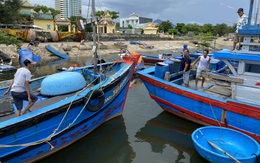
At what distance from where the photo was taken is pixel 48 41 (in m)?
36.2

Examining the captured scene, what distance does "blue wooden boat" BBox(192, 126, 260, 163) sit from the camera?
558 cm

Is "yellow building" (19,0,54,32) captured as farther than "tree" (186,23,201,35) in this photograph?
No

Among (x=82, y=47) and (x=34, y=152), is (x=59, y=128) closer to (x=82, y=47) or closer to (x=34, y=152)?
(x=34, y=152)

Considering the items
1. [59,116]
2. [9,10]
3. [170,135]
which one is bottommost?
[170,135]

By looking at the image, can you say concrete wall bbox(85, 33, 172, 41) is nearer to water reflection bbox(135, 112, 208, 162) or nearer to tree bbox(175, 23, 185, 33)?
tree bbox(175, 23, 185, 33)

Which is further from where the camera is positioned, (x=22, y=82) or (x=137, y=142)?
(x=137, y=142)

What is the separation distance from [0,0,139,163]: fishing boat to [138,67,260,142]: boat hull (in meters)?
1.48

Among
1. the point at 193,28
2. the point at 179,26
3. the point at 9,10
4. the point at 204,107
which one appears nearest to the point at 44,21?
the point at 9,10

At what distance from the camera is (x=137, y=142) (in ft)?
24.5

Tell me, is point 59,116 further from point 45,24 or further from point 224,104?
point 45,24

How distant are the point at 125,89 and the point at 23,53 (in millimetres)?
5481

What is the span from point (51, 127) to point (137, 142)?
303 centimetres

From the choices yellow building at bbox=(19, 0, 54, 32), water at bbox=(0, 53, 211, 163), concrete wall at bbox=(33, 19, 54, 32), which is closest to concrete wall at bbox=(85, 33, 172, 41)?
concrete wall at bbox=(33, 19, 54, 32)

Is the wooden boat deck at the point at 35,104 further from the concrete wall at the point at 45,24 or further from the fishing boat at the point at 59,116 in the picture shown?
the concrete wall at the point at 45,24
